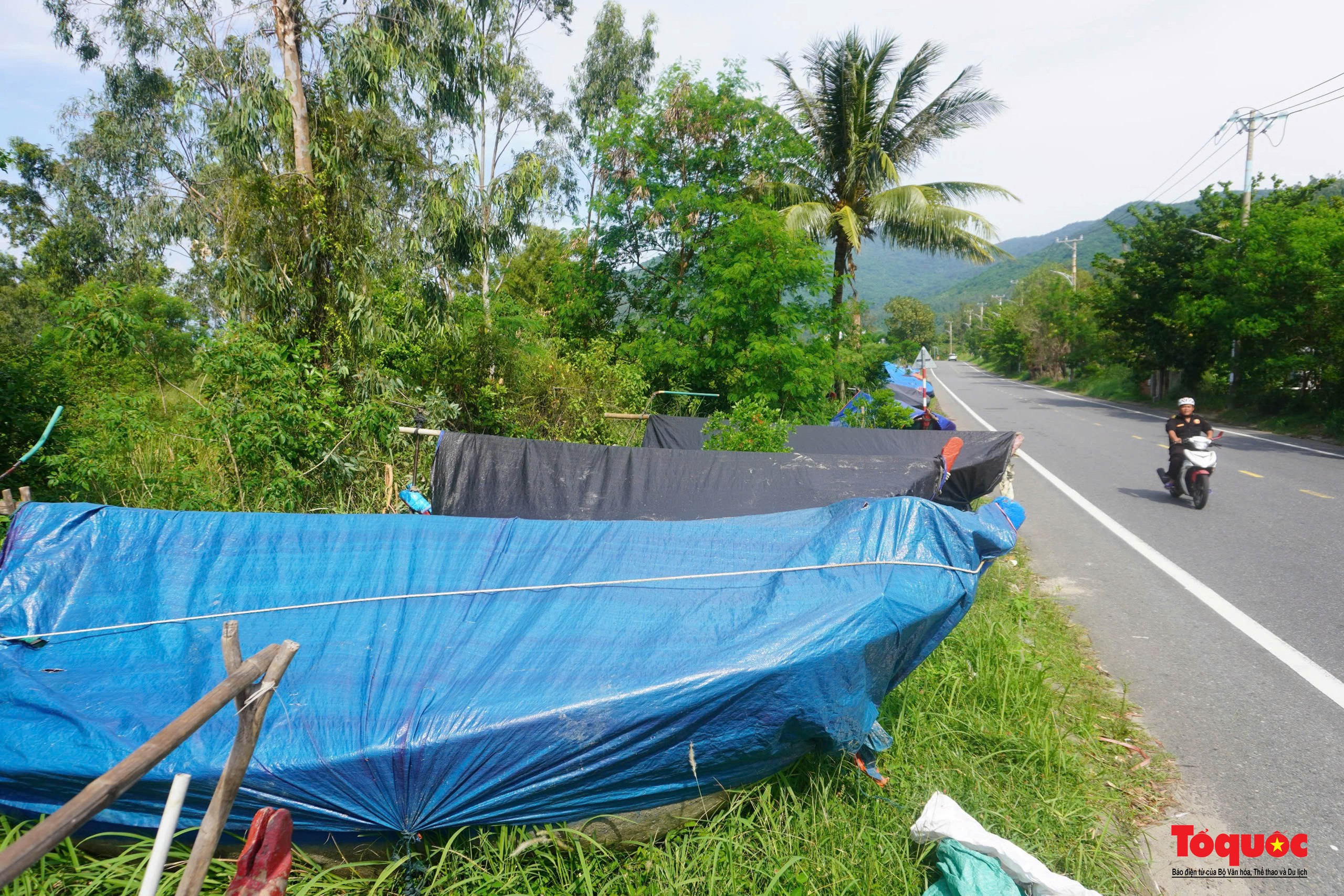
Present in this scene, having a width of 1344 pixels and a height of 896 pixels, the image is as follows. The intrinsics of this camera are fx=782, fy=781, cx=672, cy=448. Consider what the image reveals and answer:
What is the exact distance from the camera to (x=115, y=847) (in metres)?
2.84

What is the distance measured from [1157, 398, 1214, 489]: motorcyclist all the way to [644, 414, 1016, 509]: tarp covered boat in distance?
3129mm

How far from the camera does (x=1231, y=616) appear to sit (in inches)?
222

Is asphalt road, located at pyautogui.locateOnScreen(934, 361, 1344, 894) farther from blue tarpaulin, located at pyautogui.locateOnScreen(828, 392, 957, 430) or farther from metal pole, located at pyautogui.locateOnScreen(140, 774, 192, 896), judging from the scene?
metal pole, located at pyautogui.locateOnScreen(140, 774, 192, 896)

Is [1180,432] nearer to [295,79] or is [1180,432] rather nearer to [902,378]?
[902,378]

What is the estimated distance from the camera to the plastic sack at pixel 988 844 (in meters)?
2.65

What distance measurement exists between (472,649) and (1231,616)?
545cm

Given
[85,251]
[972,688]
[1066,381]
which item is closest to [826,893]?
[972,688]

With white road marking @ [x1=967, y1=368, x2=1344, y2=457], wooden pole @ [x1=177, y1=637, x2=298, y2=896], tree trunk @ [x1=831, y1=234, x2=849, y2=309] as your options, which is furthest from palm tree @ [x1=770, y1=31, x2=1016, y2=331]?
wooden pole @ [x1=177, y1=637, x2=298, y2=896]

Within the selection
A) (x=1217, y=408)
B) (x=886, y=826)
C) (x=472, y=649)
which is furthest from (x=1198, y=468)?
(x=1217, y=408)

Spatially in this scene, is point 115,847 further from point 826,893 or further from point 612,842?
point 826,893

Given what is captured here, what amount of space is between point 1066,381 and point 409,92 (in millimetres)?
38471

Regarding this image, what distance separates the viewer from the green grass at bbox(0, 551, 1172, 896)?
2.75 metres

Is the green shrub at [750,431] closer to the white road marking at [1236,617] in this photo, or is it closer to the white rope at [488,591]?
the white road marking at [1236,617]

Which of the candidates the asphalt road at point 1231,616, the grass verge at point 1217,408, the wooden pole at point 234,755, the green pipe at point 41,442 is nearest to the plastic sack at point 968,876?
the asphalt road at point 1231,616
